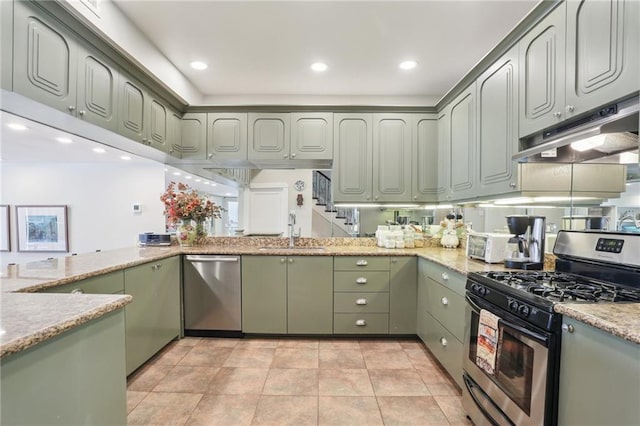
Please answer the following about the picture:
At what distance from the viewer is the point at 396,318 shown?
2896mm

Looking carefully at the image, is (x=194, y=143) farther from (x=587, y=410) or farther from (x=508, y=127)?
(x=587, y=410)

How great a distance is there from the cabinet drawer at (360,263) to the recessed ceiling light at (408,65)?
1.90m

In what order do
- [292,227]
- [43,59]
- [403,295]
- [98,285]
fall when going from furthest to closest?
[292,227], [403,295], [98,285], [43,59]

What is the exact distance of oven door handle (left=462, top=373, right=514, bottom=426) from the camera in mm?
1421

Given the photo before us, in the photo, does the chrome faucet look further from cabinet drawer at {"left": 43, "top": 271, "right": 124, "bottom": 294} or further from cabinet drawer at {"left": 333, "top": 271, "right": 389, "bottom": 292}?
cabinet drawer at {"left": 43, "top": 271, "right": 124, "bottom": 294}

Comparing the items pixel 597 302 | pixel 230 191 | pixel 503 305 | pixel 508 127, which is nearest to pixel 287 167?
pixel 230 191

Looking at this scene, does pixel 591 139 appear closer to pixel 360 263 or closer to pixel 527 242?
pixel 527 242

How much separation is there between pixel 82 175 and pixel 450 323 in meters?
6.15

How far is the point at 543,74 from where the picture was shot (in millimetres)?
1695

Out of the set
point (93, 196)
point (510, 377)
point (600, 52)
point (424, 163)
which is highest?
point (600, 52)

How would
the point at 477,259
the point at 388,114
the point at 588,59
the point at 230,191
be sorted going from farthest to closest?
1. the point at 230,191
2. the point at 388,114
3. the point at 477,259
4. the point at 588,59

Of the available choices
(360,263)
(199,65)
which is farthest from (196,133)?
(360,263)

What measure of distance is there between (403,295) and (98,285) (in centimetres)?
245

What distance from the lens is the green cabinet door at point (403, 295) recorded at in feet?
9.43
